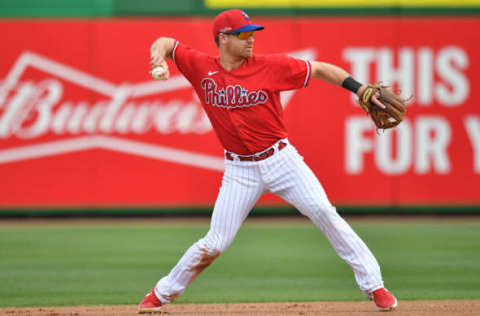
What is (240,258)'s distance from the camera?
883 cm

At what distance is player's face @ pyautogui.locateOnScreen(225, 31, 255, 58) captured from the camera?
527 cm

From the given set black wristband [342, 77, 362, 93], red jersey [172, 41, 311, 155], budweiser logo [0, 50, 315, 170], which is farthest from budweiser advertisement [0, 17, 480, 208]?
black wristband [342, 77, 362, 93]

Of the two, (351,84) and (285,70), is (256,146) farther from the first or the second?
(351,84)

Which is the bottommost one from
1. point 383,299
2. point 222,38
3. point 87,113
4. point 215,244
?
point 383,299

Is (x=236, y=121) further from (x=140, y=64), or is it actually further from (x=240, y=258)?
(x=140, y=64)

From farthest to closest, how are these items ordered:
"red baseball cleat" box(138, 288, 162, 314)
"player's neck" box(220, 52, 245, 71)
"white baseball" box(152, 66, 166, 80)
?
1. "red baseball cleat" box(138, 288, 162, 314)
2. "player's neck" box(220, 52, 245, 71)
3. "white baseball" box(152, 66, 166, 80)

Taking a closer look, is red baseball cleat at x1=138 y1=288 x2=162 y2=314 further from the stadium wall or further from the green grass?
the stadium wall

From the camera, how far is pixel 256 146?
5.32 meters

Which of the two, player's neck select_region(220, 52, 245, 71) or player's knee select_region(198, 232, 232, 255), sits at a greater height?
Answer: player's neck select_region(220, 52, 245, 71)

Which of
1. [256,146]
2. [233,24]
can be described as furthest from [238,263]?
[233,24]

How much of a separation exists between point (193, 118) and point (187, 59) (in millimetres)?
7241

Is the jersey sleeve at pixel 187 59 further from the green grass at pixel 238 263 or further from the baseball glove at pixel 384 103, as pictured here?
the green grass at pixel 238 263

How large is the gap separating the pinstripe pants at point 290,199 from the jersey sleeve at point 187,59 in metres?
0.73

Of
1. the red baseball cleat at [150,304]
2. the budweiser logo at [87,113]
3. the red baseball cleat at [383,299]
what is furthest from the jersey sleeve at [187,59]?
the budweiser logo at [87,113]
